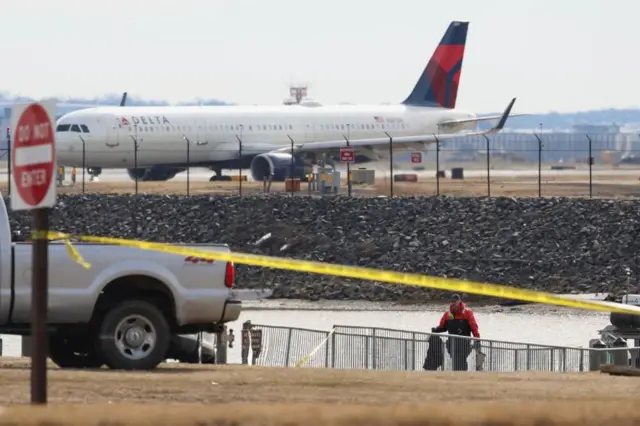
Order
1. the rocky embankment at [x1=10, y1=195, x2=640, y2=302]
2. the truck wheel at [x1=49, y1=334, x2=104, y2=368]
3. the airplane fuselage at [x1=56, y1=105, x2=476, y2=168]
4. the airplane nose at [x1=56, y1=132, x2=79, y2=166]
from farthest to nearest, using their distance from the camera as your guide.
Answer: the airplane fuselage at [x1=56, y1=105, x2=476, y2=168]
the airplane nose at [x1=56, y1=132, x2=79, y2=166]
the rocky embankment at [x1=10, y1=195, x2=640, y2=302]
the truck wheel at [x1=49, y1=334, x2=104, y2=368]

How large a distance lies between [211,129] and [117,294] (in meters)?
44.6

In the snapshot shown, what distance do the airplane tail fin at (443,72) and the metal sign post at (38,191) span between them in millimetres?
58726

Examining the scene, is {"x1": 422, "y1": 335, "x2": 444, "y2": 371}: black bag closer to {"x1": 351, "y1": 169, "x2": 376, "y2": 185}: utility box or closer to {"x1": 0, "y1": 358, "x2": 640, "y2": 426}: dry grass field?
{"x1": 0, "y1": 358, "x2": 640, "y2": 426}: dry grass field

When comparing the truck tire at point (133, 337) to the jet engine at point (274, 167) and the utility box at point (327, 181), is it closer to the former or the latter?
the utility box at point (327, 181)

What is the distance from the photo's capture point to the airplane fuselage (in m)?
57.0

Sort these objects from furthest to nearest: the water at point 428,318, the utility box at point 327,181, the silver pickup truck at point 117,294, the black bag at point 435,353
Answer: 1. the utility box at point 327,181
2. the water at point 428,318
3. the black bag at point 435,353
4. the silver pickup truck at point 117,294

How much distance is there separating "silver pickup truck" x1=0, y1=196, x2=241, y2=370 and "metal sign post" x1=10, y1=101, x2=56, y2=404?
6121 mm

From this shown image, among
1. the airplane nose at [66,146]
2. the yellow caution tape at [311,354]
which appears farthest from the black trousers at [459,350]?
the airplane nose at [66,146]

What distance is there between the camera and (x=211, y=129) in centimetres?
6025

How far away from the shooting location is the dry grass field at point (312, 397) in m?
6.86

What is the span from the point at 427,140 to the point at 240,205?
13998mm

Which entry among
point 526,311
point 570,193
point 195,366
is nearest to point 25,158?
point 195,366

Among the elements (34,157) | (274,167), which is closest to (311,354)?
(34,157)

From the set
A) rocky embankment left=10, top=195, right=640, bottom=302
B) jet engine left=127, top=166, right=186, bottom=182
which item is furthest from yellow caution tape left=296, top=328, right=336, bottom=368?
jet engine left=127, top=166, right=186, bottom=182
